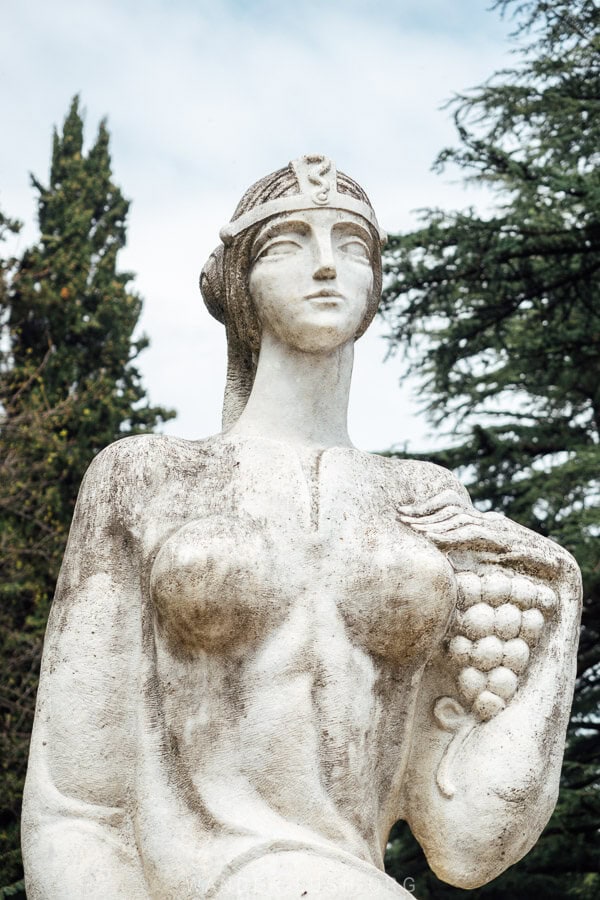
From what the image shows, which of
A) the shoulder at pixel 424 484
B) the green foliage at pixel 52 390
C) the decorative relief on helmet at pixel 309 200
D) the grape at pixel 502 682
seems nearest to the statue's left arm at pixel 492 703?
the grape at pixel 502 682

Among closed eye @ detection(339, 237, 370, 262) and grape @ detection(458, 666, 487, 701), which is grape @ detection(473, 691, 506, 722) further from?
closed eye @ detection(339, 237, 370, 262)

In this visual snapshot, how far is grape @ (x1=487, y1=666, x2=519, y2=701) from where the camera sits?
14.3ft

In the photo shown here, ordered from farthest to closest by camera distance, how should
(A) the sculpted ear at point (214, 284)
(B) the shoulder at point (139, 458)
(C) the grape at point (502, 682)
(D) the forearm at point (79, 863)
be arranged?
(A) the sculpted ear at point (214, 284), (B) the shoulder at point (139, 458), (C) the grape at point (502, 682), (D) the forearm at point (79, 863)

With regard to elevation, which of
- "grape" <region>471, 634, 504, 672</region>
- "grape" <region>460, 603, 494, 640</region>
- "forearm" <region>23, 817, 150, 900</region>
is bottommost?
"forearm" <region>23, 817, 150, 900</region>

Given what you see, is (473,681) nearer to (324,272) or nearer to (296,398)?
(296,398)

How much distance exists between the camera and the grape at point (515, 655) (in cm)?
Answer: 436

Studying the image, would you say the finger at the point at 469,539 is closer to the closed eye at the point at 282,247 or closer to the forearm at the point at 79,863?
the closed eye at the point at 282,247

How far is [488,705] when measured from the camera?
435 centimetres

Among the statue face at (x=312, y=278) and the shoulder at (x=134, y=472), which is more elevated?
the statue face at (x=312, y=278)

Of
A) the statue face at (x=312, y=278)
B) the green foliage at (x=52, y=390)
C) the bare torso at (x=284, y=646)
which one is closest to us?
the bare torso at (x=284, y=646)

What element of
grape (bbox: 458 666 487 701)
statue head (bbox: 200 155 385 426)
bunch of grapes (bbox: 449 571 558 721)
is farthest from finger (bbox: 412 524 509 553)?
statue head (bbox: 200 155 385 426)

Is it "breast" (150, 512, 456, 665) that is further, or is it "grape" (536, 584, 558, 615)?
"grape" (536, 584, 558, 615)

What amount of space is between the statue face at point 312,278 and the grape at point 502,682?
1.18 metres

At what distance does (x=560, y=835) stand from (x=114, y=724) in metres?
9.71
